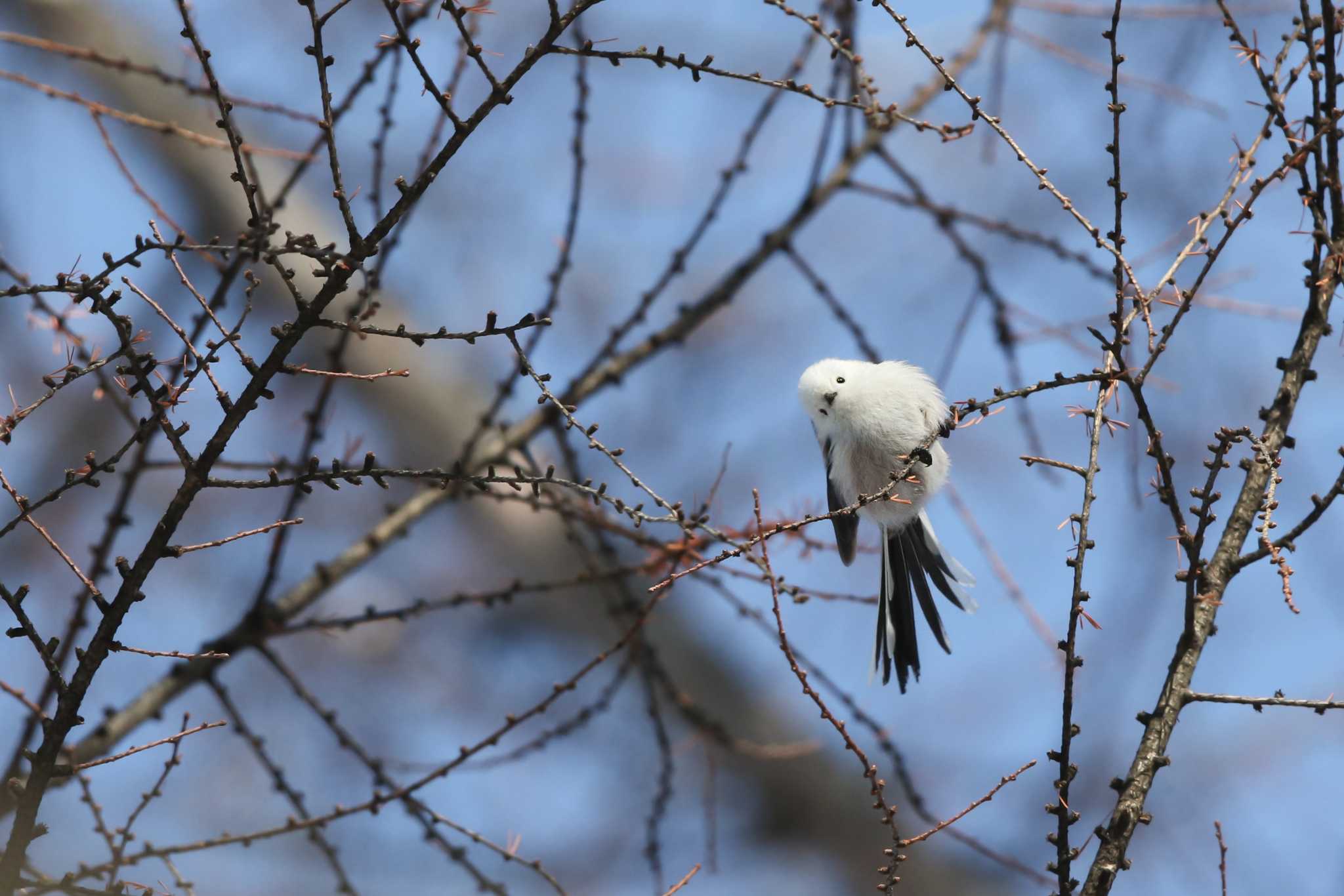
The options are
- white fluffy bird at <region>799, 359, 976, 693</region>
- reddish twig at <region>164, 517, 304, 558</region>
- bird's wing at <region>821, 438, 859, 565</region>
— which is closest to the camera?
reddish twig at <region>164, 517, 304, 558</region>

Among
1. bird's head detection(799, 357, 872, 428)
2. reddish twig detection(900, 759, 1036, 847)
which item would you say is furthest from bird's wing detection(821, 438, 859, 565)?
reddish twig detection(900, 759, 1036, 847)

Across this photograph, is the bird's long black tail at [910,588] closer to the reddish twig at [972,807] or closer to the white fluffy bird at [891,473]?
the white fluffy bird at [891,473]

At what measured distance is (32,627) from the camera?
117 centimetres

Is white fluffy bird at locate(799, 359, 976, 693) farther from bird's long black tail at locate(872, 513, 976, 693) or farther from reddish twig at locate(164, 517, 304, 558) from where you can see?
reddish twig at locate(164, 517, 304, 558)

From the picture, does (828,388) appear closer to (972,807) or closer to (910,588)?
(910,588)

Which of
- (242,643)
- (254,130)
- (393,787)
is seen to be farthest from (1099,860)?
(254,130)

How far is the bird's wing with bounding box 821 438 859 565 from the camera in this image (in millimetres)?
2430

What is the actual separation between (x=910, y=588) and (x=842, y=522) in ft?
0.64

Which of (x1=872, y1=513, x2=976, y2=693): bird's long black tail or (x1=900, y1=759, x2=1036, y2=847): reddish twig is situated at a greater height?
(x1=872, y1=513, x2=976, y2=693): bird's long black tail

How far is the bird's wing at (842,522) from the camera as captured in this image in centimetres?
243

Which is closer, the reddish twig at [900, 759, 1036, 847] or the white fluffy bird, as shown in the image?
the reddish twig at [900, 759, 1036, 847]

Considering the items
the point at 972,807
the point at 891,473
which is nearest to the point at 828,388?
the point at 891,473

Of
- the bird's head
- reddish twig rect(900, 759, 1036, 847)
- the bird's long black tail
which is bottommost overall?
reddish twig rect(900, 759, 1036, 847)

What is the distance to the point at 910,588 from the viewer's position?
8.07ft
